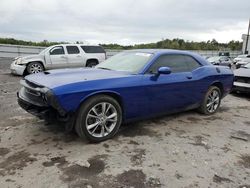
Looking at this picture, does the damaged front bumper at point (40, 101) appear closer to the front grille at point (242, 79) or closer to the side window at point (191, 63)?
the side window at point (191, 63)

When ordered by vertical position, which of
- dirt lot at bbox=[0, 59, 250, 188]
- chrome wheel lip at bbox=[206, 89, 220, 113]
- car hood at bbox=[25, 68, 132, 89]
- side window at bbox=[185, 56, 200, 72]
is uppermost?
side window at bbox=[185, 56, 200, 72]

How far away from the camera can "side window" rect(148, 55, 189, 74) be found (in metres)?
5.09

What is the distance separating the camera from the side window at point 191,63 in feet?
19.1

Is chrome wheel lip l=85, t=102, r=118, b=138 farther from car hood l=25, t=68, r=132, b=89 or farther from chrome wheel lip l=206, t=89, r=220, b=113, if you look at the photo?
chrome wheel lip l=206, t=89, r=220, b=113

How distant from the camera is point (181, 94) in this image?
5.44 meters

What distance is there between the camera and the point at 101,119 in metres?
4.30

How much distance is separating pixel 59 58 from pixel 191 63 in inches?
319

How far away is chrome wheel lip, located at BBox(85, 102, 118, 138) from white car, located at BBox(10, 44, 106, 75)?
8.44m

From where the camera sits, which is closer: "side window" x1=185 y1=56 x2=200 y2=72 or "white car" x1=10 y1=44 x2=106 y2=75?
"side window" x1=185 y1=56 x2=200 y2=72

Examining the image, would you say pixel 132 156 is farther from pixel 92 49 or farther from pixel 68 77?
pixel 92 49

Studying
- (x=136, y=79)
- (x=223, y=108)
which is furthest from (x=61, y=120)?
(x=223, y=108)

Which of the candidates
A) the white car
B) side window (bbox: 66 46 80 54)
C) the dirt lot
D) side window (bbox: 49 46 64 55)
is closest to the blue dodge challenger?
the dirt lot

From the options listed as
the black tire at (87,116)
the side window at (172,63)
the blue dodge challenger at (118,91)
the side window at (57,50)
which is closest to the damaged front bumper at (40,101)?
the blue dodge challenger at (118,91)

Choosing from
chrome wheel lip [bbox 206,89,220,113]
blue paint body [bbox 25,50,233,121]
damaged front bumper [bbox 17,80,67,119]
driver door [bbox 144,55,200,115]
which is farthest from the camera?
chrome wheel lip [bbox 206,89,220,113]
